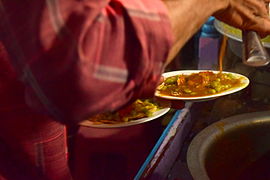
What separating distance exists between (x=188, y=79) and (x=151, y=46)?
1327 millimetres

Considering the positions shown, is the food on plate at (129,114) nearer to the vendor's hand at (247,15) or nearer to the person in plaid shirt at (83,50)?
the vendor's hand at (247,15)

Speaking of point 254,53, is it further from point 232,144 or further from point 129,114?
point 129,114

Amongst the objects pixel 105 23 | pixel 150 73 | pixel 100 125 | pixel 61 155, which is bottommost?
pixel 100 125

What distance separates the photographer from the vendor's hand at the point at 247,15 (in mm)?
970

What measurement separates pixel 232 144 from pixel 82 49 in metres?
1.13

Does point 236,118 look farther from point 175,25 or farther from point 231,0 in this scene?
point 175,25

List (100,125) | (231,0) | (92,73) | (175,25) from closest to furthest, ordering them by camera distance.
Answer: (92,73)
(175,25)
(231,0)
(100,125)

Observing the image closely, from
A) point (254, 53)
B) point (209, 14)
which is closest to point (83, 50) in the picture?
point (209, 14)

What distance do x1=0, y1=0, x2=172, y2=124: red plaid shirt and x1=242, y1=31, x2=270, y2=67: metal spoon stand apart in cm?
34

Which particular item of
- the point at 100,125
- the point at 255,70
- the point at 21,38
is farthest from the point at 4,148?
the point at 255,70

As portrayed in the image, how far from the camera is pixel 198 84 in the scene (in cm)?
191

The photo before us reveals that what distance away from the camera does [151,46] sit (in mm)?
709

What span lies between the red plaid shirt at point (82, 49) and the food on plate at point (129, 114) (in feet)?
3.64

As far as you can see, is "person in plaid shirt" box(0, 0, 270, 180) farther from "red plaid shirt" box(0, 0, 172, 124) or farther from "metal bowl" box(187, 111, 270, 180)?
"metal bowl" box(187, 111, 270, 180)
